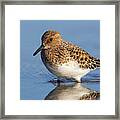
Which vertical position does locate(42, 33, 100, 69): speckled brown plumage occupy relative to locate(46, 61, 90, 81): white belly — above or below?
above

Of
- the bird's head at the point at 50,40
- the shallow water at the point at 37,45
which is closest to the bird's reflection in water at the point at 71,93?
the shallow water at the point at 37,45

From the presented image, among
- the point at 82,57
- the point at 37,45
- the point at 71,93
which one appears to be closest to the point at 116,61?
the point at 82,57

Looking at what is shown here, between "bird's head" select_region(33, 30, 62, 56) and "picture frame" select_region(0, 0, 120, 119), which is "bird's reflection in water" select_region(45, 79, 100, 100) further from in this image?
"bird's head" select_region(33, 30, 62, 56)

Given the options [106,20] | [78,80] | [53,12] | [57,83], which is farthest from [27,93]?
[106,20]

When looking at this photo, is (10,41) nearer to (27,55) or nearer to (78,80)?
(27,55)

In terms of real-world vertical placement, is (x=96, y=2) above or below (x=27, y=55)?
above

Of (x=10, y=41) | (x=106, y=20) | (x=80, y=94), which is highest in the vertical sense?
(x=106, y=20)

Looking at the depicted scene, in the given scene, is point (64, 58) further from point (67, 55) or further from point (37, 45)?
point (37, 45)

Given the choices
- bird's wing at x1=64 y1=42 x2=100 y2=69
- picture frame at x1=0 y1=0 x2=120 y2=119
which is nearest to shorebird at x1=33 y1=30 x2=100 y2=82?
bird's wing at x1=64 y1=42 x2=100 y2=69
